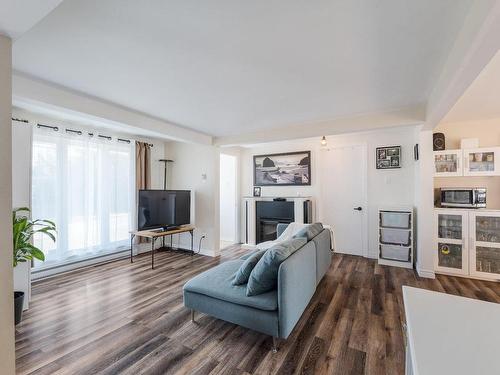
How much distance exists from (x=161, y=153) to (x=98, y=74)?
3190mm

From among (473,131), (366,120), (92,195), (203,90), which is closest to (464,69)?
(366,120)

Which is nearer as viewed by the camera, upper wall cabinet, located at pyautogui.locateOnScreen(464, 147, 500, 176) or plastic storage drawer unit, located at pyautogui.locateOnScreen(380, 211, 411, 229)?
upper wall cabinet, located at pyautogui.locateOnScreen(464, 147, 500, 176)

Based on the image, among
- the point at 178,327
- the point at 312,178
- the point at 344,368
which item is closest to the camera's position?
the point at 344,368

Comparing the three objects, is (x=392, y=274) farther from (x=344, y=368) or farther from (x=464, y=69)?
(x=464, y=69)

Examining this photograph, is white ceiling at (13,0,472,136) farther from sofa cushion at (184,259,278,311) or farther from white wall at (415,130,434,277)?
sofa cushion at (184,259,278,311)

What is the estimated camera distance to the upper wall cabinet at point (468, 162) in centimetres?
327

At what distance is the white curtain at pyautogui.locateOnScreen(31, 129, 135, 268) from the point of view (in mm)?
3418

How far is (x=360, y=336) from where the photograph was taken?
2066 millimetres

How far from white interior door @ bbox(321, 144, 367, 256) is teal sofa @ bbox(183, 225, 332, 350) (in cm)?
239

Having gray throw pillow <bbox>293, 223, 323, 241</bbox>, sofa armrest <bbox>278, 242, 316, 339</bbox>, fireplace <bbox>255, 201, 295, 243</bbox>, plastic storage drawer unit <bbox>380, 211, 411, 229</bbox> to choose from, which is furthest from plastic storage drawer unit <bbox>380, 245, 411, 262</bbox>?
sofa armrest <bbox>278, 242, 316, 339</bbox>

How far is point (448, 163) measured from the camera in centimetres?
354

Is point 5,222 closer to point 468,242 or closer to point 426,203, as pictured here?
point 426,203

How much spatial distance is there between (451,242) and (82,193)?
5.77 m

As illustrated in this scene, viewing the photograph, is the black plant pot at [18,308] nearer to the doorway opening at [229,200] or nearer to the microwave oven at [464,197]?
the doorway opening at [229,200]
